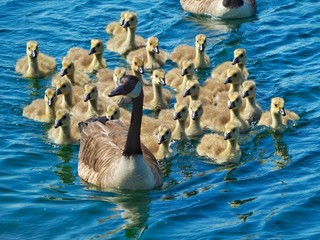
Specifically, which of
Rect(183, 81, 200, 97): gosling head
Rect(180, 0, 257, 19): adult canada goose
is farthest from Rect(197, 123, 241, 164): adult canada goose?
Rect(180, 0, 257, 19): adult canada goose

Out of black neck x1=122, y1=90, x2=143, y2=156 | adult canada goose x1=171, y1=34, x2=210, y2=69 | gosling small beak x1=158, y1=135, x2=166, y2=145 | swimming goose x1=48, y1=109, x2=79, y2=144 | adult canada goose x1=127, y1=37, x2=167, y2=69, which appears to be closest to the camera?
black neck x1=122, y1=90, x2=143, y2=156

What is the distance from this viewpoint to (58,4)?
2345 centimetres

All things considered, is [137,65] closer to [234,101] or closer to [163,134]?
[234,101]

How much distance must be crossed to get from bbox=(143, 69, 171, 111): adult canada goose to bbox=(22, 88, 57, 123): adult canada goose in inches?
64.1

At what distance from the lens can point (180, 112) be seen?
16.9m

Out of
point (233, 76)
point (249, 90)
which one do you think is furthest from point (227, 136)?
point (233, 76)

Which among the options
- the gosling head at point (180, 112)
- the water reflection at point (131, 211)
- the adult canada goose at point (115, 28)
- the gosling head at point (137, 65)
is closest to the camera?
the water reflection at point (131, 211)

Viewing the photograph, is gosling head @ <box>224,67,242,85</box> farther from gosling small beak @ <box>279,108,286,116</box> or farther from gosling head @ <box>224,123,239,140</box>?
gosling head @ <box>224,123,239,140</box>

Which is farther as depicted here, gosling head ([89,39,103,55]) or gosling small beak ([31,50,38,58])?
gosling head ([89,39,103,55])

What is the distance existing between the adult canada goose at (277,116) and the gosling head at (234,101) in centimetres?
51

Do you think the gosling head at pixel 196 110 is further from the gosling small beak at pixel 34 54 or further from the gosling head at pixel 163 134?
the gosling small beak at pixel 34 54

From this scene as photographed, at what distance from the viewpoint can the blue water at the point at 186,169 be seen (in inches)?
557

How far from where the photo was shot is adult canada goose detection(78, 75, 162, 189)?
14.7 metres

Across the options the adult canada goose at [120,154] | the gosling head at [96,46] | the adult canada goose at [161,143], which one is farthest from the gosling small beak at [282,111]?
the gosling head at [96,46]
